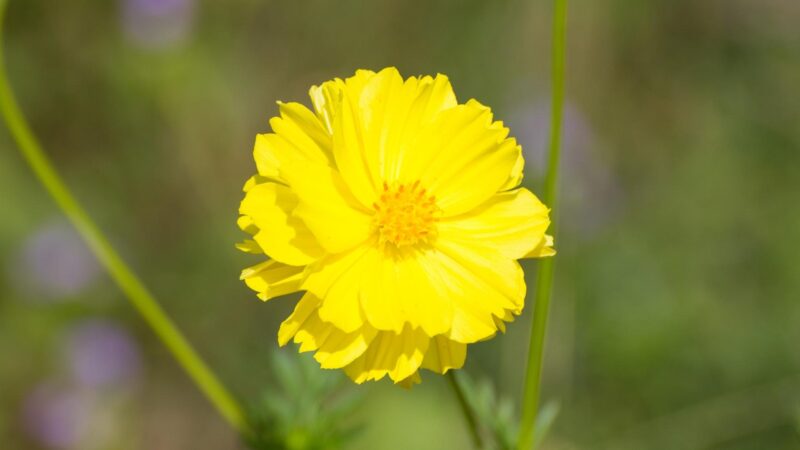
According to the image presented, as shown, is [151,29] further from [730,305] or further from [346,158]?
[346,158]

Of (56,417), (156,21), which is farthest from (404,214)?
(156,21)

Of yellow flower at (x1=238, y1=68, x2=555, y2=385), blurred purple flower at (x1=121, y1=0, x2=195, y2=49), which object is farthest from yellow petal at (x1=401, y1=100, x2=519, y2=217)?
blurred purple flower at (x1=121, y1=0, x2=195, y2=49)

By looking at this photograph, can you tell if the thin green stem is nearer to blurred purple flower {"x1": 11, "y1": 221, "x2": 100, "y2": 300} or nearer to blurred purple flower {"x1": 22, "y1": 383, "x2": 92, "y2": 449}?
blurred purple flower {"x1": 22, "y1": 383, "x2": 92, "y2": 449}

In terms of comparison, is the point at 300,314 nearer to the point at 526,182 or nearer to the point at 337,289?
the point at 337,289

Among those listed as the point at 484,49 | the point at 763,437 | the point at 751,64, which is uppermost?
the point at 484,49

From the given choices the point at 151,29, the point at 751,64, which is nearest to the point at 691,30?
the point at 751,64

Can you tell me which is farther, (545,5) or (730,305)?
(545,5)

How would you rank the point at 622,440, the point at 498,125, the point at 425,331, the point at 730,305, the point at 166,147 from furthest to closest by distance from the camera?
the point at 166,147 < the point at 730,305 < the point at 622,440 < the point at 498,125 < the point at 425,331
